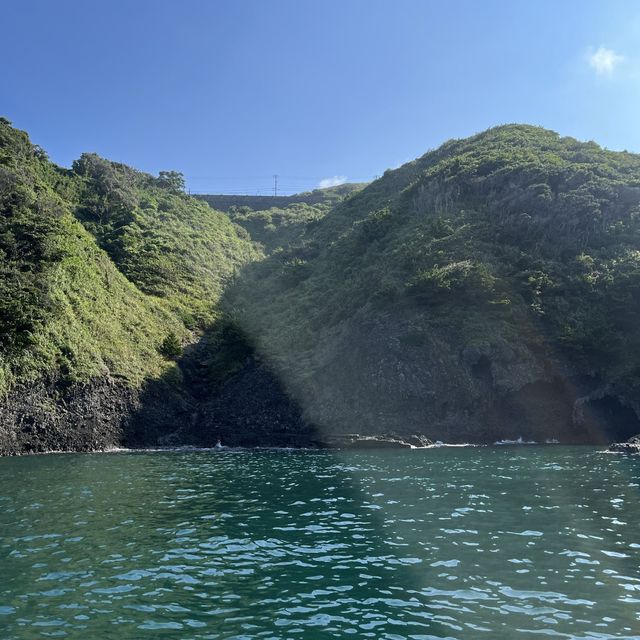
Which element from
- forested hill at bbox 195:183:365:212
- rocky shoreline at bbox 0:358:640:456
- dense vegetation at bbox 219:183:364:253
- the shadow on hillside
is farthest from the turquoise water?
forested hill at bbox 195:183:365:212

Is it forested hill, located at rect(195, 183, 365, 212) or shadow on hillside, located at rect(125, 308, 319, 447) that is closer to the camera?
shadow on hillside, located at rect(125, 308, 319, 447)

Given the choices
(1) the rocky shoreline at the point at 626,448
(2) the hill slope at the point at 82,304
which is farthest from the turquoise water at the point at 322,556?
(2) the hill slope at the point at 82,304

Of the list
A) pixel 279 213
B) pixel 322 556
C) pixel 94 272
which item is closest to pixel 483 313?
pixel 94 272

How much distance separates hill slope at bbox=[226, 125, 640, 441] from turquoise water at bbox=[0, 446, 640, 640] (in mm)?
19208

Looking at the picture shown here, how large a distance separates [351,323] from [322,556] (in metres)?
40.2

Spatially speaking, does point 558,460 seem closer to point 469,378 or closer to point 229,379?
point 469,378

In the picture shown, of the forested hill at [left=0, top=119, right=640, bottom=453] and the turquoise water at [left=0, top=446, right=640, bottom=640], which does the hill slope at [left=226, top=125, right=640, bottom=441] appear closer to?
the forested hill at [left=0, top=119, right=640, bottom=453]

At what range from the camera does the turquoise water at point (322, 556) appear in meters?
9.42

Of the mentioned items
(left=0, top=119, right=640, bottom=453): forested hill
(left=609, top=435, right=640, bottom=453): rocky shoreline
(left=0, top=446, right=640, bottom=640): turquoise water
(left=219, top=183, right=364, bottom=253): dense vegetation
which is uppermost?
(left=219, top=183, right=364, bottom=253): dense vegetation

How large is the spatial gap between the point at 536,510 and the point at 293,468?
14.0 meters

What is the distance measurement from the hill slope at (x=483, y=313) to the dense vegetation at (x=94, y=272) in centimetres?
863

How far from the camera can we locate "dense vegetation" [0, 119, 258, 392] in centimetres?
3903

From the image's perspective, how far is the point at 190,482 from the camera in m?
23.9

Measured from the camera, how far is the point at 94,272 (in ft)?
168
